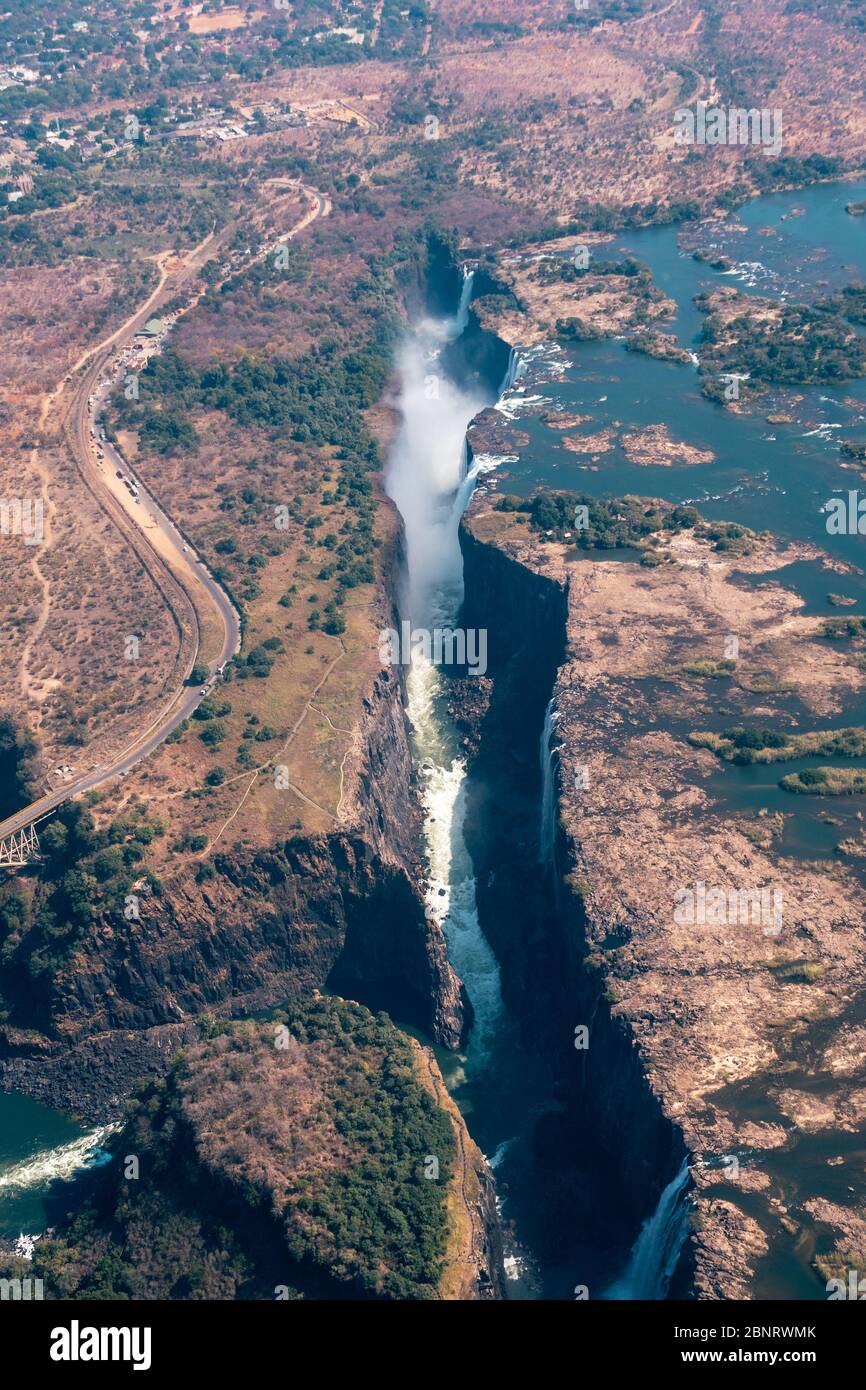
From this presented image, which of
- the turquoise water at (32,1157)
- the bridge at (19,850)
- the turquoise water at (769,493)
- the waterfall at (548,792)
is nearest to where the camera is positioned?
the turquoise water at (769,493)

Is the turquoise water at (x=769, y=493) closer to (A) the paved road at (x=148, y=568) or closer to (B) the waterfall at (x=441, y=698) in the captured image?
(B) the waterfall at (x=441, y=698)

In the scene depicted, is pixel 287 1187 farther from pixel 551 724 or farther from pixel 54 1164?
pixel 551 724

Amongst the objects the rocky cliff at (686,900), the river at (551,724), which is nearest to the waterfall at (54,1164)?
the river at (551,724)

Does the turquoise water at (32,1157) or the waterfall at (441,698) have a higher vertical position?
the waterfall at (441,698)

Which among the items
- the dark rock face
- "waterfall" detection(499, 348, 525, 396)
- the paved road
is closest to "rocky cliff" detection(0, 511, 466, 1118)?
the dark rock face

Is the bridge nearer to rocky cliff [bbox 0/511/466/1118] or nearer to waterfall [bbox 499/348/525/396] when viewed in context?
rocky cliff [bbox 0/511/466/1118]

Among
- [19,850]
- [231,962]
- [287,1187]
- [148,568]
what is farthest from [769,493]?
[287,1187]

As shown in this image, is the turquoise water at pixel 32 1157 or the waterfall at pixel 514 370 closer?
the turquoise water at pixel 32 1157
